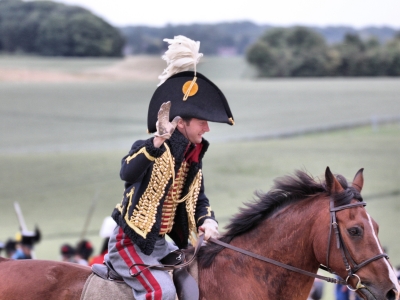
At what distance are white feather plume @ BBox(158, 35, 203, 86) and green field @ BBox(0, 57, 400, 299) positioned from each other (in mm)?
9814

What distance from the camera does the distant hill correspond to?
56.1 feet

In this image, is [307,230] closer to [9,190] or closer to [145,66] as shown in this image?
[145,66]

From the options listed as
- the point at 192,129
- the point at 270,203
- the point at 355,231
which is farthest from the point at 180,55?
the point at 355,231

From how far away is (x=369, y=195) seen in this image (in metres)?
17.6

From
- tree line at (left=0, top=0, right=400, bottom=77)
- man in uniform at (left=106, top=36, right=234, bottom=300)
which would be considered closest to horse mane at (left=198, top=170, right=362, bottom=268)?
man in uniform at (left=106, top=36, right=234, bottom=300)

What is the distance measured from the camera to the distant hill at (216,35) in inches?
674

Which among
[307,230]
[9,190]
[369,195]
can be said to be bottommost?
[9,190]

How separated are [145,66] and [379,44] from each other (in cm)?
873

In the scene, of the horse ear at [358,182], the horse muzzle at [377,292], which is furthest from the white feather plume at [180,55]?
the horse muzzle at [377,292]

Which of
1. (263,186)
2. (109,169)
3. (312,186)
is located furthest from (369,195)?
(312,186)

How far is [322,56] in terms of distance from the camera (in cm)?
2172

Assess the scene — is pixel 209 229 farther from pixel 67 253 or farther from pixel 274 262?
pixel 67 253

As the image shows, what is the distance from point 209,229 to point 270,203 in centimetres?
38

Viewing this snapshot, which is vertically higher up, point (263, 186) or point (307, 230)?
point (307, 230)
